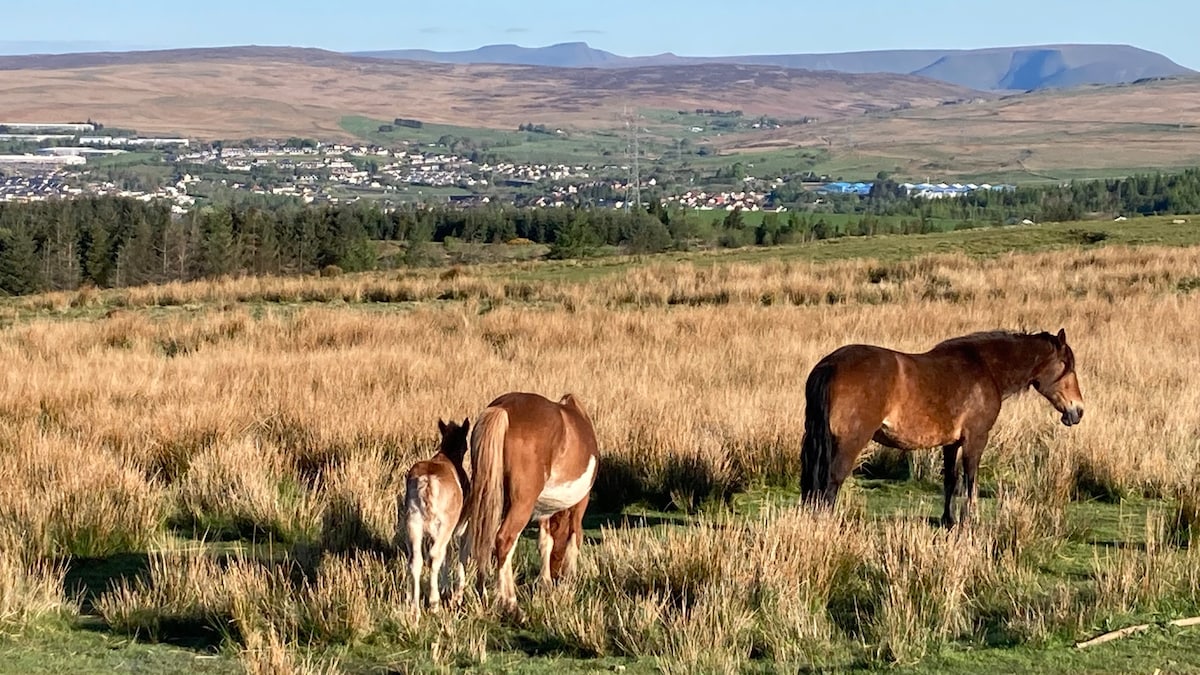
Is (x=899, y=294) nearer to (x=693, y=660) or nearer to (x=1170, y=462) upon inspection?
(x=1170, y=462)

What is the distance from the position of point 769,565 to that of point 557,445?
3.79 ft

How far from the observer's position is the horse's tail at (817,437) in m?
6.53

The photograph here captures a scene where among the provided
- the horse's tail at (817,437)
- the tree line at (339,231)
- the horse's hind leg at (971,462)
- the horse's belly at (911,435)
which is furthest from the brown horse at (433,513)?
the tree line at (339,231)

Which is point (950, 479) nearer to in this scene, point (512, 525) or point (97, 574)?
point (512, 525)

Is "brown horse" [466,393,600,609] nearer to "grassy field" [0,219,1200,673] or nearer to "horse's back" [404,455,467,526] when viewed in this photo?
"horse's back" [404,455,467,526]

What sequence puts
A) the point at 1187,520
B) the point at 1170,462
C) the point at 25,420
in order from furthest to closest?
the point at 25,420
the point at 1170,462
the point at 1187,520

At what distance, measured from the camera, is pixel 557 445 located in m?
5.45

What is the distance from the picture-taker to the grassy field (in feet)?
17.2

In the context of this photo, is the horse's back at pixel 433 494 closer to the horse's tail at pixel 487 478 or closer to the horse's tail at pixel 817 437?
the horse's tail at pixel 487 478

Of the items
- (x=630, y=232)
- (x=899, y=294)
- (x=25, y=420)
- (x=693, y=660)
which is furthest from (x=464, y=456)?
(x=630, y=232)

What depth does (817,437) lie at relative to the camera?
6.61m

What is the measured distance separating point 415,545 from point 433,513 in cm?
19

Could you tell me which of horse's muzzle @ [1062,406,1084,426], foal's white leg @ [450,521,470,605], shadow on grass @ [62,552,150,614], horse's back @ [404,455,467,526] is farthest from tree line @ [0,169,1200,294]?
horse's back @ [404,455,467,526]

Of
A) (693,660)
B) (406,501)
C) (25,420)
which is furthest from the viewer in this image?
(25,420)
